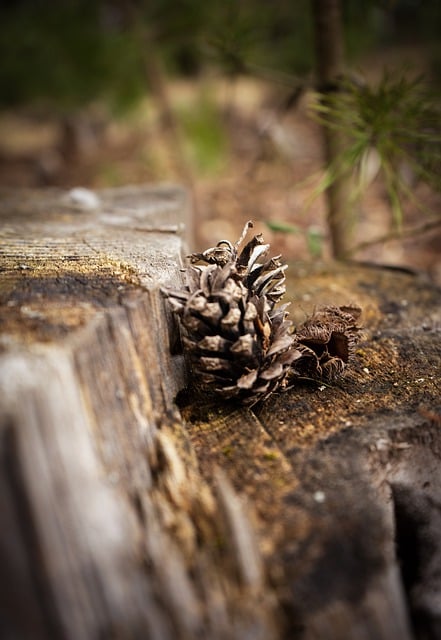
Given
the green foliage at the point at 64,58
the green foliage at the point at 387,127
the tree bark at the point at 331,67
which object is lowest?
the green foliage at the point at 387,127

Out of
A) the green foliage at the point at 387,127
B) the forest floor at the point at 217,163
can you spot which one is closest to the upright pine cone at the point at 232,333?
the green foliage at the point at 387,127

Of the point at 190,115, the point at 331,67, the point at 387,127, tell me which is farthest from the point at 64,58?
the point at 387,127

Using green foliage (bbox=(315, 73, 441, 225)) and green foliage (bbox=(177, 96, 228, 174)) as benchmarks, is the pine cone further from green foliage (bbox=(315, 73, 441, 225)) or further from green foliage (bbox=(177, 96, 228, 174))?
green foliage (bbox=(177, 96, 228, 174))

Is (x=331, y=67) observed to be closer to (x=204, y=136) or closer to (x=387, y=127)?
(x=387, y=127)

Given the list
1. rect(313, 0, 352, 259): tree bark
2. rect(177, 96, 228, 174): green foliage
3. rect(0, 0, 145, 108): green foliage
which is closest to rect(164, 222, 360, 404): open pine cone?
rect(313, 0, 352, 259): tree bark

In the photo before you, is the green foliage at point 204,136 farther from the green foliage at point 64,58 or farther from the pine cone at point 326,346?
the pine cone at point 326,346

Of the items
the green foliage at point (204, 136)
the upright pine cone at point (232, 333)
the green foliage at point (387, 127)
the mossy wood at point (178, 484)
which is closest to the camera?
the mossy wood at point (178, 484)

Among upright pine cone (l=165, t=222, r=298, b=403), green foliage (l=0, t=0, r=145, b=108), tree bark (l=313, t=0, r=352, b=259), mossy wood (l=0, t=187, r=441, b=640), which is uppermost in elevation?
green foliage (l=0, t=0, r=145, b=108)
